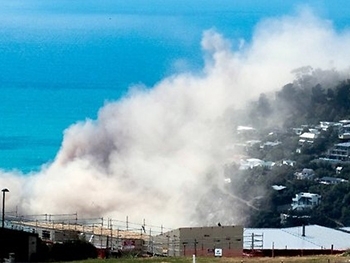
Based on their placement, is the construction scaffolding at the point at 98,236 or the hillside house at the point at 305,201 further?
the hillside house at the point at 305,201

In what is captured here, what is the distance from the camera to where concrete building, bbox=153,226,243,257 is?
2539 centimetres

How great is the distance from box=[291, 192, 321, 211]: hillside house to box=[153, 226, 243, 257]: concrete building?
37.3ft

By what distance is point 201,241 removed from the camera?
2573cm

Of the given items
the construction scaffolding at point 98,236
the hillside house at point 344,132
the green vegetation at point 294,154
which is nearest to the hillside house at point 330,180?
the green vegetation at point 294,154

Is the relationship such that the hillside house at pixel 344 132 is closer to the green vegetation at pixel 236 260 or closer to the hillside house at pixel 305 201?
the hillside house at pixel 305 201

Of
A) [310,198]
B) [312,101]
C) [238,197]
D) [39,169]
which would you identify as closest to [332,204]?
[310,198]

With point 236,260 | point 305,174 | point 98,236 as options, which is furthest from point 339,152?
point 236,260

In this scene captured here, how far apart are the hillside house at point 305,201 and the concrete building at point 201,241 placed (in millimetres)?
11360

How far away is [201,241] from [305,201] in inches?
505

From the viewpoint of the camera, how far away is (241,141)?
45.8 m

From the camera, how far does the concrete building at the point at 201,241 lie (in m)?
25.4

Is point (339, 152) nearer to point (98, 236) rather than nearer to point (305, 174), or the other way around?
point (305, 174)

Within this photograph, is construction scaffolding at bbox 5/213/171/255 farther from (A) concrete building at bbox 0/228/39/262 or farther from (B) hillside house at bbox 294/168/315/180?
(B) hillside house at bbox 294/168/315/180

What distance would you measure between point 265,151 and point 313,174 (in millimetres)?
3366
